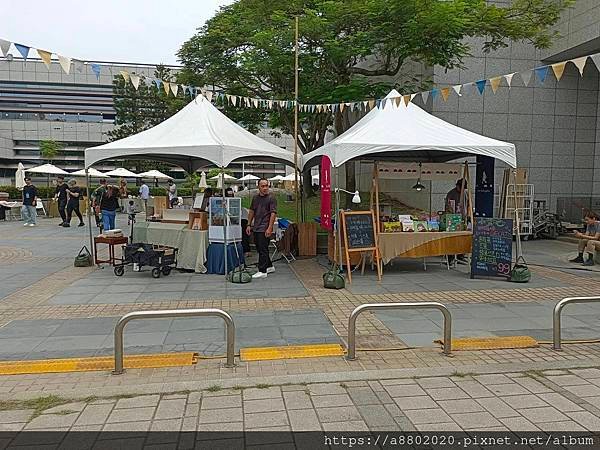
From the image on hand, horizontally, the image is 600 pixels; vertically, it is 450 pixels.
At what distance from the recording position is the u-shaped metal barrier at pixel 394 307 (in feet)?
15.6

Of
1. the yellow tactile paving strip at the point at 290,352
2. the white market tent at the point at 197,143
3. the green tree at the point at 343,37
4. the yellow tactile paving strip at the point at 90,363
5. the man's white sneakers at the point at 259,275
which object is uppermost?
the green tree at the point at 343,37

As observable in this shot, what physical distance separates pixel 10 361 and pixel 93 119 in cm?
5887

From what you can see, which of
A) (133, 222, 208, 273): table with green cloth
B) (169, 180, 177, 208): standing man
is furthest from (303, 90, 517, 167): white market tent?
(169, 180, 177, 208): standing man

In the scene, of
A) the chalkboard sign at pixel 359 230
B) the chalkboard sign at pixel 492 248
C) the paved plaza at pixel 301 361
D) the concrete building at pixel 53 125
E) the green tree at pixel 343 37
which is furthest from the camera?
the concrete building at pixel 53 125

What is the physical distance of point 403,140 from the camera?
9008 mm

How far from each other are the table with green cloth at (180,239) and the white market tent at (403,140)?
9.57 ft

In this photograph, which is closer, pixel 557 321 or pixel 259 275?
pixel 557 321

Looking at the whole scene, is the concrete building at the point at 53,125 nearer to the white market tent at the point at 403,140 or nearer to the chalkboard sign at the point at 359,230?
the white market tent at the point at 403,140

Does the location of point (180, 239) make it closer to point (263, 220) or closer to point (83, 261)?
point (263, 220)

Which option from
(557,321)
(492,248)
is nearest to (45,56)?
(557,321)

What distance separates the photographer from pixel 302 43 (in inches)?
542

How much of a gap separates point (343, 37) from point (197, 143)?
20.2ft

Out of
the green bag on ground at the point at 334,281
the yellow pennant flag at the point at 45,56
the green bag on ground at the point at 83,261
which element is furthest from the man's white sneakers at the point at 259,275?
the yellow pennant flag at the point at 45,56

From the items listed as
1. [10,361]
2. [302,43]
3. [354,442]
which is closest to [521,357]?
[354,442]
